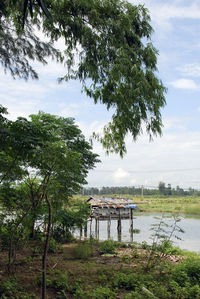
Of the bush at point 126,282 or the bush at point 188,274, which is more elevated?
the bush at point 188,274

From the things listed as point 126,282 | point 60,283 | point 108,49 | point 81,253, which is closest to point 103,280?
point 126,282

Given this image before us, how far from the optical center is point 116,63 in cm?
766

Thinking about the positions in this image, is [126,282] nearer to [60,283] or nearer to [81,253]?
[60,283]

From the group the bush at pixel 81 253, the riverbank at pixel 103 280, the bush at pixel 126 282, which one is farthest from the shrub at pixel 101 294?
the bush at pixel 81 253

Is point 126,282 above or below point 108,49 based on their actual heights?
below

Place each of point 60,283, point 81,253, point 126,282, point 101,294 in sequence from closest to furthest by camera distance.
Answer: point 101,294 → point 60,283 → point 126,282 → point 81,253

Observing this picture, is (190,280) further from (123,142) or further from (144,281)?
(123,142)

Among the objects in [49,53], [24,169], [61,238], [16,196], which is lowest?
[61,238]

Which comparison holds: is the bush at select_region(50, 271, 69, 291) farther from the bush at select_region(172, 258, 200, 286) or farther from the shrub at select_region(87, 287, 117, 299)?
the bush at select_region(172, 258, 200, 286)

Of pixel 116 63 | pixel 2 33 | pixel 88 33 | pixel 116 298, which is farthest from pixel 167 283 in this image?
pixel 2 33

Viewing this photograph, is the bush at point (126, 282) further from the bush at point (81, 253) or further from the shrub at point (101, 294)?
the bush at point (81, 253)

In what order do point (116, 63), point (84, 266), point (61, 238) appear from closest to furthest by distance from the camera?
point (84, 266) → point (116, 63) → point (61, 238)

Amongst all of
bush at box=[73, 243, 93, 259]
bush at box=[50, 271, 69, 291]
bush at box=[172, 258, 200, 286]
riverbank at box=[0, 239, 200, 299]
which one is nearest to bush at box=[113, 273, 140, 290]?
riverbank at box=[0, 239, 200, 299]

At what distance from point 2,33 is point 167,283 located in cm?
740
